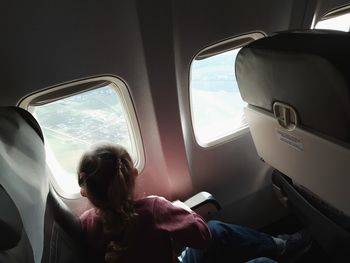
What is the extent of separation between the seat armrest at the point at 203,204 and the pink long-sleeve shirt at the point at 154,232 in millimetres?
429

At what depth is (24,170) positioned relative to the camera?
2.97 feet

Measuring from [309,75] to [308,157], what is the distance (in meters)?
0.37

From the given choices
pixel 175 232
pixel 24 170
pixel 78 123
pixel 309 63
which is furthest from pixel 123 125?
pixel 309 63

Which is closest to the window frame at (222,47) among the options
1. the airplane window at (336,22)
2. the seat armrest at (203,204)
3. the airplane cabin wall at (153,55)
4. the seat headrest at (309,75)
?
the airplane cabin wall at (153,55)

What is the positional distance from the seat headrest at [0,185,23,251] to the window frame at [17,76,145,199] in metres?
0.86

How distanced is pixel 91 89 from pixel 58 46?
0.30m

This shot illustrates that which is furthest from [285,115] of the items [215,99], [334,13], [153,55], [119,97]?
[334,13]

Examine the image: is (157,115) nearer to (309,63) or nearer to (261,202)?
(309,63)

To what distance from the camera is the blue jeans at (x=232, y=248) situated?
1.70 meters

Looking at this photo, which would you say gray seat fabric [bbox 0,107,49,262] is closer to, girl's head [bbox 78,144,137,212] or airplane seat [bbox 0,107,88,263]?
airplane seat [bbox 0,107,88,263]

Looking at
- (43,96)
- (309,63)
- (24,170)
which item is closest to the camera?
(24,170)

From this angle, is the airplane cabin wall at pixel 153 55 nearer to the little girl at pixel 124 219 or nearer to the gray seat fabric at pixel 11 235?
the little girl at pixel 124 219

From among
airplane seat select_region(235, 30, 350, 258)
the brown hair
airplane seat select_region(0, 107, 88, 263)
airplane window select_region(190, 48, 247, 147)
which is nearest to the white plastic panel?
airplane seat select_region(235, 30, 350, 258)

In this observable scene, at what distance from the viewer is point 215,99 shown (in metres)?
2.20
